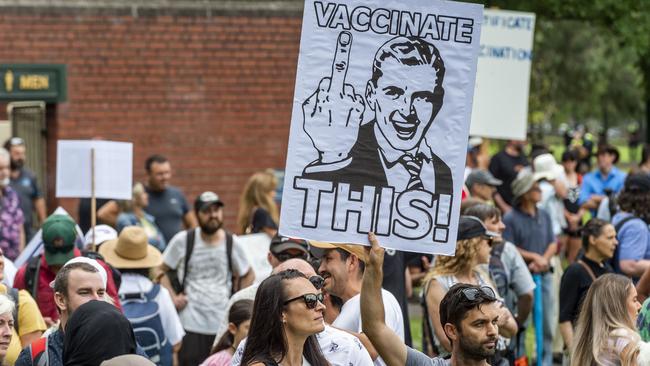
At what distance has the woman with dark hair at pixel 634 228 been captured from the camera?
9.46m

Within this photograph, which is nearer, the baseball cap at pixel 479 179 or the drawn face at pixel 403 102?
the drawn face at pixel 403 102

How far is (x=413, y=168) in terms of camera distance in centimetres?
577

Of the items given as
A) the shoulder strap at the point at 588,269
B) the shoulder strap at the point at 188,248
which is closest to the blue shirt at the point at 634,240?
the shoulder strap at the point at 588,269

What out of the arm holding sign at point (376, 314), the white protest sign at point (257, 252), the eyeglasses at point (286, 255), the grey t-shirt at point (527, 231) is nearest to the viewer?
the arm holding sign at point (376, 314)

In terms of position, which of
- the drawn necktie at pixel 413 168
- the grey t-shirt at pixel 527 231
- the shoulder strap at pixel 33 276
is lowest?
the shoulder strap at pixel 33 276

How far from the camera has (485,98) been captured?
44.7 ft

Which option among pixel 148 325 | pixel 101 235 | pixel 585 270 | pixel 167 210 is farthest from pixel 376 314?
pixel 167 210

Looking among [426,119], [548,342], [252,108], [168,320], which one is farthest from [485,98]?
[426,119]

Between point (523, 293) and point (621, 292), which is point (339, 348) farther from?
point (523, 293)

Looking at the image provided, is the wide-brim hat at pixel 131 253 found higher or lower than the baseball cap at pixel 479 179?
lower

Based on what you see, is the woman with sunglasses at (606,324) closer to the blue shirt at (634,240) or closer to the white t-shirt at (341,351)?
the white t-shirt at (341,351)

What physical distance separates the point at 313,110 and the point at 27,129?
11.7m

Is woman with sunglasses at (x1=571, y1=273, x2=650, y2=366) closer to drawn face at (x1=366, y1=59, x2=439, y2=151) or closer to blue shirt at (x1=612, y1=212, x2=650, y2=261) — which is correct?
drawn face at (x1=366, y1=59, x2=439, y2=151)

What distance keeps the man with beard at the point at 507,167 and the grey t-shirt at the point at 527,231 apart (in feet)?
9.96
